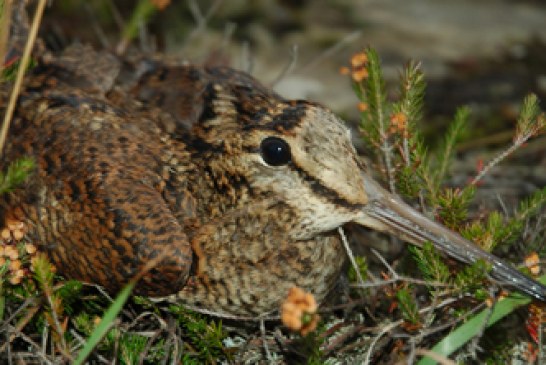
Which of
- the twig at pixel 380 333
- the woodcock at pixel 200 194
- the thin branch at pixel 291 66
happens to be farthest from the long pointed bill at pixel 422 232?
the thin branch at pixel 291 66

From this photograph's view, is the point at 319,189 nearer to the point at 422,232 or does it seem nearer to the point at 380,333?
the point at 422,232

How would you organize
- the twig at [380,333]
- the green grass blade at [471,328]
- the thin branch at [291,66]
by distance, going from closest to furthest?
1. the green grass blade at [471,328]
2. the twig at [380,333]
3. the thin branch at [291,66]

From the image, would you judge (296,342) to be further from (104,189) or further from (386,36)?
(386,36)

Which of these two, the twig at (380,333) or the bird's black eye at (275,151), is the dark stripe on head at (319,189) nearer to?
the bird's black eye at (275,151)

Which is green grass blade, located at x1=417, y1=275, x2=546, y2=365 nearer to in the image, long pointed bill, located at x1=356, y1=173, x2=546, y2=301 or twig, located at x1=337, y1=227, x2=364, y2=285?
long pointed bill, located at x1=356, y1=173, x2=546, y2=301

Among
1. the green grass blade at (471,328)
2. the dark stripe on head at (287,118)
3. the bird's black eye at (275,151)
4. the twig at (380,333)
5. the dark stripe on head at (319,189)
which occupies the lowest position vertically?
the twig at (380,333)

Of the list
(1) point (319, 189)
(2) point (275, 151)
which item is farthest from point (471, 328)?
(2) point (275, 151)

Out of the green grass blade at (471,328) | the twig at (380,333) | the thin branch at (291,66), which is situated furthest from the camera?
the thin branch at (291,66)
